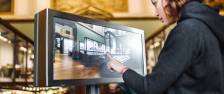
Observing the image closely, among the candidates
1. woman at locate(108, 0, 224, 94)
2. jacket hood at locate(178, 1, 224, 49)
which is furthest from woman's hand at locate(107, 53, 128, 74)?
jacket hood at locate(178, 1, 224, 49)

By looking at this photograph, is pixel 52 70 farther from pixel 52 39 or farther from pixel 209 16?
pixel 209 16

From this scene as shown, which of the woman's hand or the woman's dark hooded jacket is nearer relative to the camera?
the woman's dark hooded jacket

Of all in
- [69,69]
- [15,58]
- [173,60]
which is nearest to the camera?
[173,60]

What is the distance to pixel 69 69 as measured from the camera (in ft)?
6.81

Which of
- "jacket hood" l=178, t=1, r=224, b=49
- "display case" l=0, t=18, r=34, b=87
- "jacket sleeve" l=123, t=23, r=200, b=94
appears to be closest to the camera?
"jacket sleeve" l=123, t=23, r=200, b=94

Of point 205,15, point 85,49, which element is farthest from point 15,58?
point 205,15

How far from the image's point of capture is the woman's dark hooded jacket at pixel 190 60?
179cm

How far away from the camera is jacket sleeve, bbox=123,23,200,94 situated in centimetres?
179

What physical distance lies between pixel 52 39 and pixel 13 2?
9.44 metres

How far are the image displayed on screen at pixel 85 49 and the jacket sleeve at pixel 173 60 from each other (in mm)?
422

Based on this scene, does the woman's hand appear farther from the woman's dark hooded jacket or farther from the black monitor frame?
the black monitor frame

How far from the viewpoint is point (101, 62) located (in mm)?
2262

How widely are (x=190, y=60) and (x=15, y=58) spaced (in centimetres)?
791

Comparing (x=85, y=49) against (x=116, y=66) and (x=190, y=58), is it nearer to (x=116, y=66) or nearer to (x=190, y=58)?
(x=116, y=66)
